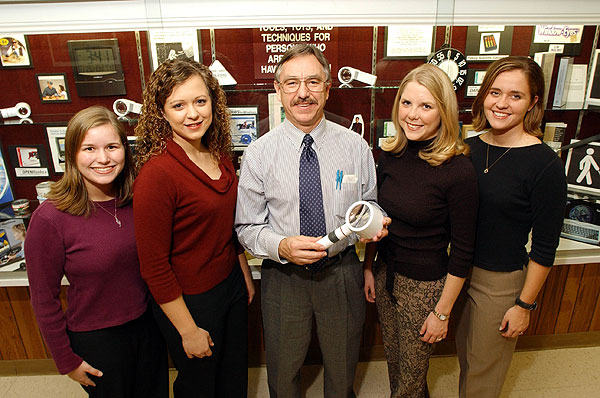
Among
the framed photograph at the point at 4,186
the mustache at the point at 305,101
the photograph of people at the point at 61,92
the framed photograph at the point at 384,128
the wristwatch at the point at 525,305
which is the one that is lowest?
the wristwatch at the point at 525,305

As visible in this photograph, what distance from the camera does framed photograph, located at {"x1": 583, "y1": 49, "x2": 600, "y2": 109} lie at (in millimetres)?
2344

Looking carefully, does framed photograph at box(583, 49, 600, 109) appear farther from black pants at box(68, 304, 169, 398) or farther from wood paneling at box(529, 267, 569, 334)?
black pants at box(68, 304, 169, 398)

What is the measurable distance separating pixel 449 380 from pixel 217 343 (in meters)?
1.63

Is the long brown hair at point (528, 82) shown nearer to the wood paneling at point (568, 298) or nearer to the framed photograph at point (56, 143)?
the wood paneling at point (568, 298)

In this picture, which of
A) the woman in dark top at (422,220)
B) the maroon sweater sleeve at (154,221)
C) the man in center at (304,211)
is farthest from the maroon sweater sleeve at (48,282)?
the woman in dark top at (422,220)

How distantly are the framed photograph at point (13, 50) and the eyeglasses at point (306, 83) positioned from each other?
181cm

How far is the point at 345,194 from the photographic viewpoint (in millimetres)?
1551

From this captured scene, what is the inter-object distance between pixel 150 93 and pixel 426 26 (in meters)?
1.75

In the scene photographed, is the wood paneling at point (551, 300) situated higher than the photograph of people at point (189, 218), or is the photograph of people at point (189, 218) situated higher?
the photograph of people at point (189, 218)

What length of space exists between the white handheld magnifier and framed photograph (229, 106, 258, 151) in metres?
1.03

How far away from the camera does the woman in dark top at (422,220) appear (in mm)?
1410

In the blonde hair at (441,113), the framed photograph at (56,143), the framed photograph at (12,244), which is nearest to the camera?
the blonde hair at (441,113)

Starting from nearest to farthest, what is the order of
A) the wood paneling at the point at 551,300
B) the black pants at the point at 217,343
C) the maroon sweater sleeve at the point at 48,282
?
the maroon sweater sleeve at the point at 48,282
the black pants at the point at 217,343
the wood paneling at the point at 551,300

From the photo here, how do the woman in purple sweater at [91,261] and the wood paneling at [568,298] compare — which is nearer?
the woman in purple sweater at [91,261]
